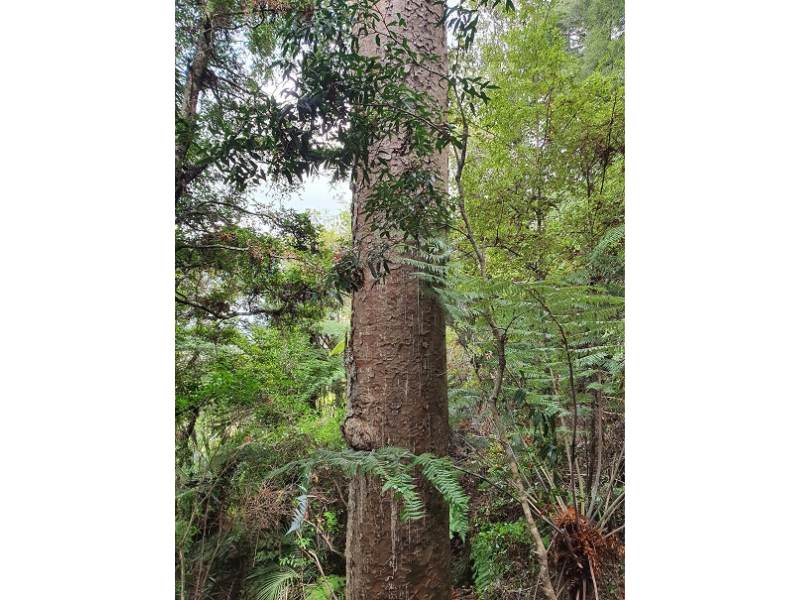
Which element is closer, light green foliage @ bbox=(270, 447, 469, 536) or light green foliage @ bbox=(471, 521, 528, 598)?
light green foliage @ bbox=(270, 447, 469, 536)

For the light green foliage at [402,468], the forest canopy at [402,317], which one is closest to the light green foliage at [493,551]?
the forest canopy at [402,317]

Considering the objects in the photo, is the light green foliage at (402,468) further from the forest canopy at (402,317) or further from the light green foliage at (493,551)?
the light green foliage at (493,551)

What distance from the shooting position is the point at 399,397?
970mm

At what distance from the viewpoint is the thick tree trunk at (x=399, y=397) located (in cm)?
94

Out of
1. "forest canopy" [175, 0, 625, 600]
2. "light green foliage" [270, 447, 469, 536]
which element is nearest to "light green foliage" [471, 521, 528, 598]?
"forest canopy" [175, 0, 625, 600]

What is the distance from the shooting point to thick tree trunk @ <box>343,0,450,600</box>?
94 cm

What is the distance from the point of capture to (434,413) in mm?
988

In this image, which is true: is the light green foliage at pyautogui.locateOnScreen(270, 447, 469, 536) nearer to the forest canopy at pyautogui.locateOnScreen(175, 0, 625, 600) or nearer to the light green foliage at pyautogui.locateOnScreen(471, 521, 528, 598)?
the forest canopy at pyautogui.locateOnScreen(175, 0, 625, 600)

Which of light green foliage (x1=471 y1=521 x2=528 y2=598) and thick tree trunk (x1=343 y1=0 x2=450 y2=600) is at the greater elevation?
thick tree trunk (x1=343 y1=0 x2=450 y2=600)

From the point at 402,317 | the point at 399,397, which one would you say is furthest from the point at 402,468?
the point at 402,317
